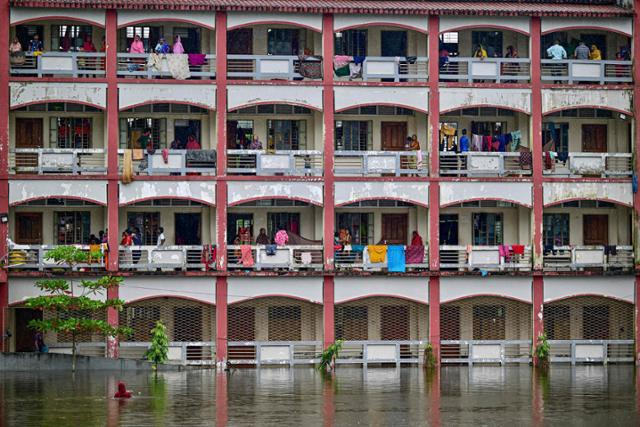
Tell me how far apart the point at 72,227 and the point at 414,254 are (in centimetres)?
1214

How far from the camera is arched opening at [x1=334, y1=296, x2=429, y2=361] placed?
2249 inches

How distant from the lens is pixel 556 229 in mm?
58531

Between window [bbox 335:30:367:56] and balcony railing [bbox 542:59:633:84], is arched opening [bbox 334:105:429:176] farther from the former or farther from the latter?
balcony railing [bbox 542:59:633:84]

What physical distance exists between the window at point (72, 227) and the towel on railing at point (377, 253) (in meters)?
10.1

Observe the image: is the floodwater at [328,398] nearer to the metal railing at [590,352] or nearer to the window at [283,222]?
the metal railing at [590,352]

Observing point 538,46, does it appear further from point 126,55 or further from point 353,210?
point 126,55

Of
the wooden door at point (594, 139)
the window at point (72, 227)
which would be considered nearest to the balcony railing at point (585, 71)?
the wooden door at point (594, 139)

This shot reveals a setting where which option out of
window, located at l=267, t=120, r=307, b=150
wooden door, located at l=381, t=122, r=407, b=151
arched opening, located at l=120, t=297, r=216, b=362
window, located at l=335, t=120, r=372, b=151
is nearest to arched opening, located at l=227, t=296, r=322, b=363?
arched opening, located at l=120, t=297, r=216, b=362

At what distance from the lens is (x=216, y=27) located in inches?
2156

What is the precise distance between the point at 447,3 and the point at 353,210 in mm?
8127

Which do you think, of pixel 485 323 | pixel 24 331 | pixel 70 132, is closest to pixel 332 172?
pixel 485 323

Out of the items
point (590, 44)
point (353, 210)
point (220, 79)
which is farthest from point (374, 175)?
point (590, 44)

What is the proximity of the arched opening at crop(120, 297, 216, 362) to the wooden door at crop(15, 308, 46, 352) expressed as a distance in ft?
10.6

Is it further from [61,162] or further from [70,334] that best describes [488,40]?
[70,334]
